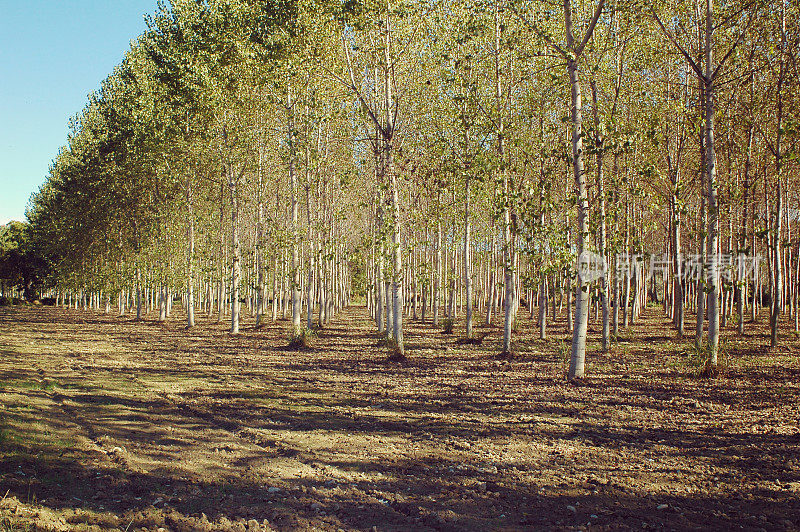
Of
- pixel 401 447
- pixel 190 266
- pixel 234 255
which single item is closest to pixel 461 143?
pixel 401 447

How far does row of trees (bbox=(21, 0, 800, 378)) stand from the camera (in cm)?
1374

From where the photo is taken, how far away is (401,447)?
8125 mm

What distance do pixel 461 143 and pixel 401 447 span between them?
1103 centimetres

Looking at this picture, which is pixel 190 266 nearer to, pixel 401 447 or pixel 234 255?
pixel 234 255

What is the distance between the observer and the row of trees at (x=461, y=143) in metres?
13.7

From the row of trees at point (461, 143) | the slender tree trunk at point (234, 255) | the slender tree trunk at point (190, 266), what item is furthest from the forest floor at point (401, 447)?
the slender tree trunk at point (190, 266)

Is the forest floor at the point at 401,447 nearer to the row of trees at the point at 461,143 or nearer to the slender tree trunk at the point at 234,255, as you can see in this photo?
the row of trees at the point at 461,143

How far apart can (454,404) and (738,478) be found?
5526 millimetres

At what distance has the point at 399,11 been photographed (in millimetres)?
17297

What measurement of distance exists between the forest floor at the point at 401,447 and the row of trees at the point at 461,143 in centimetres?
245

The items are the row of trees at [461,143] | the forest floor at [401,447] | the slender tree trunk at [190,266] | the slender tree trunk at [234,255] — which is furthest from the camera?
the slender tree trunk at [190,266]

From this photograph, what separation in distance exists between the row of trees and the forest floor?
8.05ft

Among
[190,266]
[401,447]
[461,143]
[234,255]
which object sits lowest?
[401,447]

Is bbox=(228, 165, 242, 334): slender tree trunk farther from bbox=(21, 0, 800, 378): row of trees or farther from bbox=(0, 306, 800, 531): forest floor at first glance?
bbox=(0, 306, 800, 531): forest floor
